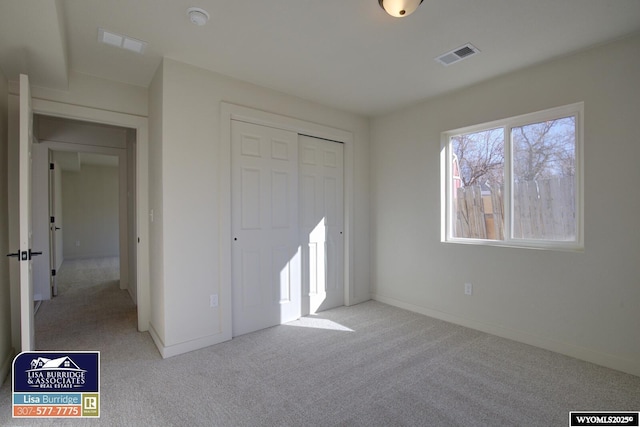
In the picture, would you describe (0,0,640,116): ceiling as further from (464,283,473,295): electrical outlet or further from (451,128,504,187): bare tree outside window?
(464,283,473,295): electrical outlet

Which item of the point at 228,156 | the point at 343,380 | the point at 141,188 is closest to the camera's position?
the point at 343,380

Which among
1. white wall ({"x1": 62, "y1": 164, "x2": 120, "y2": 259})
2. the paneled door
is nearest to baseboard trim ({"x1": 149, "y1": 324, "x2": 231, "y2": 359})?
the paneled door

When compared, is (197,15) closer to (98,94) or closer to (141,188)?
(98,94)

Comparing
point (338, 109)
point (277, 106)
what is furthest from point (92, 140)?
point (338, 109)

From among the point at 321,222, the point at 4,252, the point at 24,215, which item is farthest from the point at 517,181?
the point at 4,252

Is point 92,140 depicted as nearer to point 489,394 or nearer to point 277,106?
point 277,106

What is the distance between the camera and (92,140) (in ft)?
14.5

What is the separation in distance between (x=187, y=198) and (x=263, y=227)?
0.84 meters

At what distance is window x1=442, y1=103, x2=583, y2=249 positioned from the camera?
272 cm

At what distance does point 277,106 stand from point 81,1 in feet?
5.81

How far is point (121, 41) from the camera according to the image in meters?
2.35

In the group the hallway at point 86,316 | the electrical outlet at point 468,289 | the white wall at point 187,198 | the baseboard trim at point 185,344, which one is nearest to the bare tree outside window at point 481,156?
the electrical outlet at point 468,289

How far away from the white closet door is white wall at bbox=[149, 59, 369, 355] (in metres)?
1.04

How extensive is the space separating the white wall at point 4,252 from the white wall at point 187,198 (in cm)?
102
